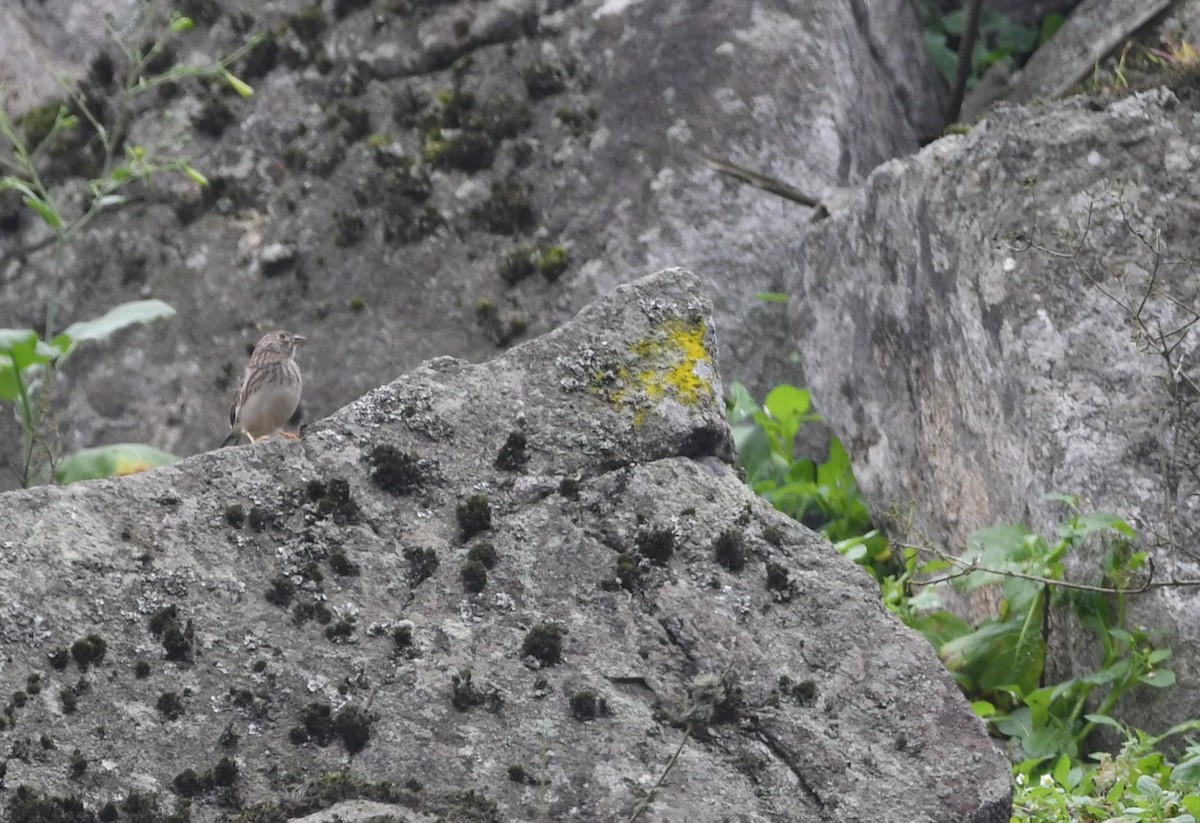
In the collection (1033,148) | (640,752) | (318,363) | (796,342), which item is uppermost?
(1033,148)

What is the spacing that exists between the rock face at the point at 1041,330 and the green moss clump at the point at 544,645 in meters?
2.25

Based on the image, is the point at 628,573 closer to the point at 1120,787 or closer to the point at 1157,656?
the point at 1120,787

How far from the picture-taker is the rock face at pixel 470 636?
4.00 metres

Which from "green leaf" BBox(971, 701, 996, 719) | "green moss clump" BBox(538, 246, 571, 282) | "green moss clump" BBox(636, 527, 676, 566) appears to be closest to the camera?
"green moss clump" BBox(636, 527, 676, 566)

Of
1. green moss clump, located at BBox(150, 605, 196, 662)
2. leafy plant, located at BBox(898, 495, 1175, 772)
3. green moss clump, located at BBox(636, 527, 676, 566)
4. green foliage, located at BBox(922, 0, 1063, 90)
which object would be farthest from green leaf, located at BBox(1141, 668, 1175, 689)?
green foliage, located at BBox(922, 0, 1063, 90)

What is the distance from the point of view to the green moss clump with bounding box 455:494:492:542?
15.3 feet

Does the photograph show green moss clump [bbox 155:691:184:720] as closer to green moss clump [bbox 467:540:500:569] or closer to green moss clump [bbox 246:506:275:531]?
green moss clump [bbox 246:506:275:531]

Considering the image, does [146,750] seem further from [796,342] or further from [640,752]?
[796,342]

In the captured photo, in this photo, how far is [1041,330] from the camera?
6223 mm

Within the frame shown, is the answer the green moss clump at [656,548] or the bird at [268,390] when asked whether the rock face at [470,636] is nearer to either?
the green moss clump at [656,548]

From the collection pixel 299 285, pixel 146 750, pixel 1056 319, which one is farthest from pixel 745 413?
pixel 146 750

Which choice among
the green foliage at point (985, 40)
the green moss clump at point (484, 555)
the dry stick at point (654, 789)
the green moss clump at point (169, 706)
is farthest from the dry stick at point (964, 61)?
the green moss clump at point (169, 706)

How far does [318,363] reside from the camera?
340 inches

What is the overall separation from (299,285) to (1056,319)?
4351mm
